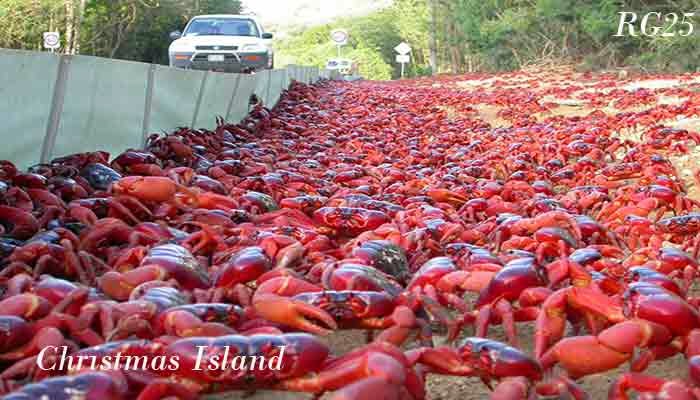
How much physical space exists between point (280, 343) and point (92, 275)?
192 centimetres

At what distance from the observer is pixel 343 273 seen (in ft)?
10.1

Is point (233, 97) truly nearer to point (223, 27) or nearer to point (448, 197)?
point (448, 197)

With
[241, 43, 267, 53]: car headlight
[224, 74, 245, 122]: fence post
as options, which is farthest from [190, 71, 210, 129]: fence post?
[241, 43, 267, 53]: car headlight

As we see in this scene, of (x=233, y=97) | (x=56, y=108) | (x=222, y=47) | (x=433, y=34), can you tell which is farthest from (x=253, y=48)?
(x=433, y=34)

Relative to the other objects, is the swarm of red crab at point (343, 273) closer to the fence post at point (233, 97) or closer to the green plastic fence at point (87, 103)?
the green plastic fence at point (87, 103)

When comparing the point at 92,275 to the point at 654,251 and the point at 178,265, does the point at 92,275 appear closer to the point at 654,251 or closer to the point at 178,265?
the point at 178,265

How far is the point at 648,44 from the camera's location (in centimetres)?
3078

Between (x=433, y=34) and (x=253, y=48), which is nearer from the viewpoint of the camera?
(x=253, y=48)

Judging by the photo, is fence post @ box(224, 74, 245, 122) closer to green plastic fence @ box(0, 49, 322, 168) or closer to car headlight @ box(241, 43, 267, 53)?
green plastic fence @ box(0, 49, 322, 168)

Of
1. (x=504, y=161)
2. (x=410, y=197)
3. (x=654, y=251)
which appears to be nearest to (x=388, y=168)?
(x=504, y=161)

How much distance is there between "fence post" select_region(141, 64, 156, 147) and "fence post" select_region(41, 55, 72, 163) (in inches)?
72.6

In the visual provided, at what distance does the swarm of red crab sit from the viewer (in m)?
2.26

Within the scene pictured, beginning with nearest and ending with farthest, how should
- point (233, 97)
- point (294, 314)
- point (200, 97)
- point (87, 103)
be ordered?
point (294, 314) → point (87, 103) → point (200, 97) → point (233, 97)

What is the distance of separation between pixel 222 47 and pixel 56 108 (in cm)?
1355
